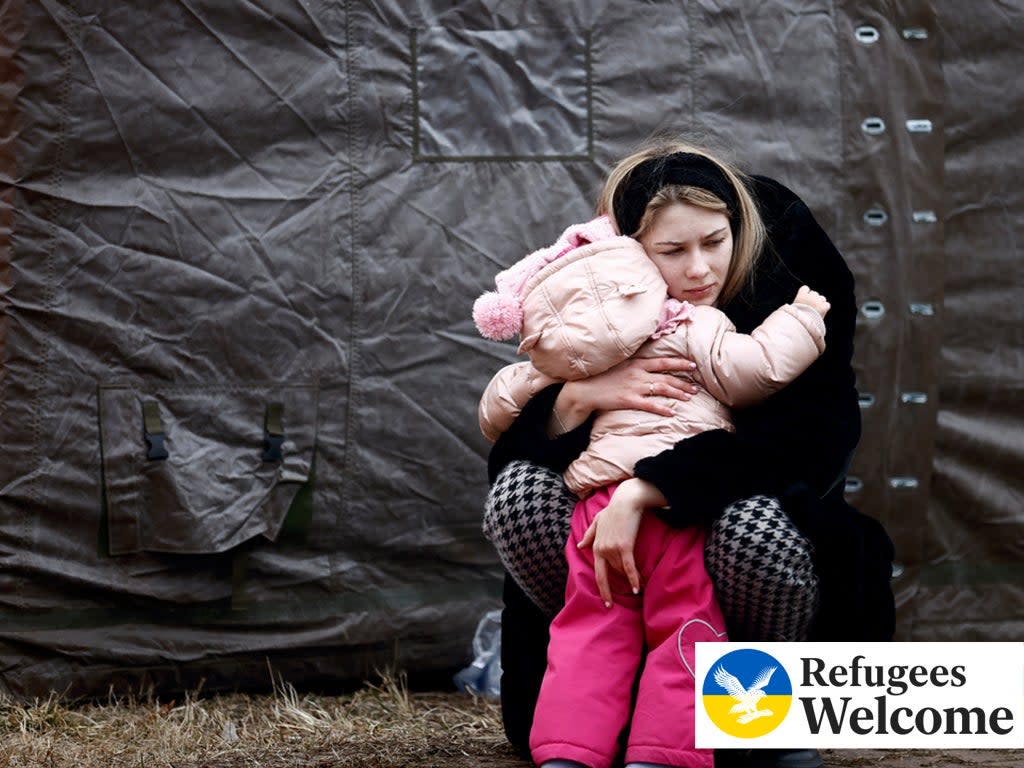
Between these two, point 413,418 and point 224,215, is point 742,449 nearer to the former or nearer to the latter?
point 413,418

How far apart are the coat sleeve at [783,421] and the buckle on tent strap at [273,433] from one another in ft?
4.45

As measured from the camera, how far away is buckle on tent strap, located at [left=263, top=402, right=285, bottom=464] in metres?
3.56

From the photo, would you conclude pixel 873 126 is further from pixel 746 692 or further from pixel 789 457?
pixel 746 692

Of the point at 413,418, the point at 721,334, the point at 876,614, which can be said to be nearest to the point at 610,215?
the point at 721,334

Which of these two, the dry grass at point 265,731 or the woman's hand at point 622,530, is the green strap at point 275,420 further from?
the woman's hand at point 622,530

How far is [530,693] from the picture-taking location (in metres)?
2.71

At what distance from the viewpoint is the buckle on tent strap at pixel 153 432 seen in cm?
346

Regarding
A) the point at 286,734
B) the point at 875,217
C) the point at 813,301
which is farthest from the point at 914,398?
the point at 286,734

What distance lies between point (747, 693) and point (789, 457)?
1.29 ft

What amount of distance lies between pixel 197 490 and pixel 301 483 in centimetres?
25

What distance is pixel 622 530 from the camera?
2.36 metres

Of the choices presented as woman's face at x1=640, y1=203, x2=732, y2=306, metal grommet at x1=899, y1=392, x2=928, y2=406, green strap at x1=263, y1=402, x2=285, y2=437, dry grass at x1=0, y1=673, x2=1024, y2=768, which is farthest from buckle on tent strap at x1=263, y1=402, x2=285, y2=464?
metal grommet at x1=899, y1=392, x2=928, y2=406

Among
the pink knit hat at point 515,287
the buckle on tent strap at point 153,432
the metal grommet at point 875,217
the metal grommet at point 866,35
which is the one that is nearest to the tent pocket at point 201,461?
the buckle on tent strap at point 153,432

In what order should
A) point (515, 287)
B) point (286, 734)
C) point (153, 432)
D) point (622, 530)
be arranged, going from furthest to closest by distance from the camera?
point (153, 432)
point (286, 734)
point (515, 287)
point (622, 530)
